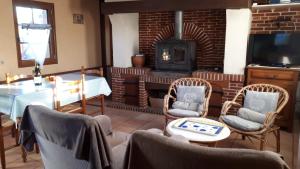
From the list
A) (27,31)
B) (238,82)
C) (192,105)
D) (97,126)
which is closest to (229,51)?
(238,82)

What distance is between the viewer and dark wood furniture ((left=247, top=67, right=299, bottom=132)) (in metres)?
3.66

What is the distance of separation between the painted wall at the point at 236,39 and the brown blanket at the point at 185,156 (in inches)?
121

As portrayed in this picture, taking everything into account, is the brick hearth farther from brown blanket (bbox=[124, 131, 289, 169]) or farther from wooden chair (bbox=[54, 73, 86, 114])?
brown blanket (bbox=[124, 131, 289, 169])

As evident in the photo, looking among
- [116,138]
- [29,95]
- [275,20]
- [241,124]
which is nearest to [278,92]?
[241,124]

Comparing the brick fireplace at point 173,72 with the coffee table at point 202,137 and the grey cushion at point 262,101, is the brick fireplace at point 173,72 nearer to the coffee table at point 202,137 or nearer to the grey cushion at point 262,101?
the grey cushion at point 262,101

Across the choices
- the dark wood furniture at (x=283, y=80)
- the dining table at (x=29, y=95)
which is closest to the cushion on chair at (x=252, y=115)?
the dark wood furniture at (x=283, y=80)

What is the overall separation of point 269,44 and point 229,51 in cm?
62

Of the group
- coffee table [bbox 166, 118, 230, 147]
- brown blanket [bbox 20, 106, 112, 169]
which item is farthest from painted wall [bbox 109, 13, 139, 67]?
brown blanket [bbox 20, 106, 112, 169]

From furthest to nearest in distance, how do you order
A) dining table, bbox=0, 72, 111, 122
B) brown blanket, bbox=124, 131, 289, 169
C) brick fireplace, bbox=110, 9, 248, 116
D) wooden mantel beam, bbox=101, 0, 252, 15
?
brick fireplace, bbox=110, 9, 248, 116 < wooden mantel beam, bbox=101, 0, 252, 15 < dining table, bbox=0, 72, 111, 122 < brown blanket, bbox=124, 131, 289, 169

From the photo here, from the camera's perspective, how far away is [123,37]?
512 cm

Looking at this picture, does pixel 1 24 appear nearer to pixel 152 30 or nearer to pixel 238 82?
pixel 152 30

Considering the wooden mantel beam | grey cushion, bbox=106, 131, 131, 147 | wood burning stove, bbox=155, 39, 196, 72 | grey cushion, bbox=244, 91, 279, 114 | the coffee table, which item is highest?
the wooden mantel beam

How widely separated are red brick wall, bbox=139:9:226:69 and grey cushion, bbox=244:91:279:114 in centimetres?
157

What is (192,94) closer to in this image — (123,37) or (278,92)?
(278,92)
